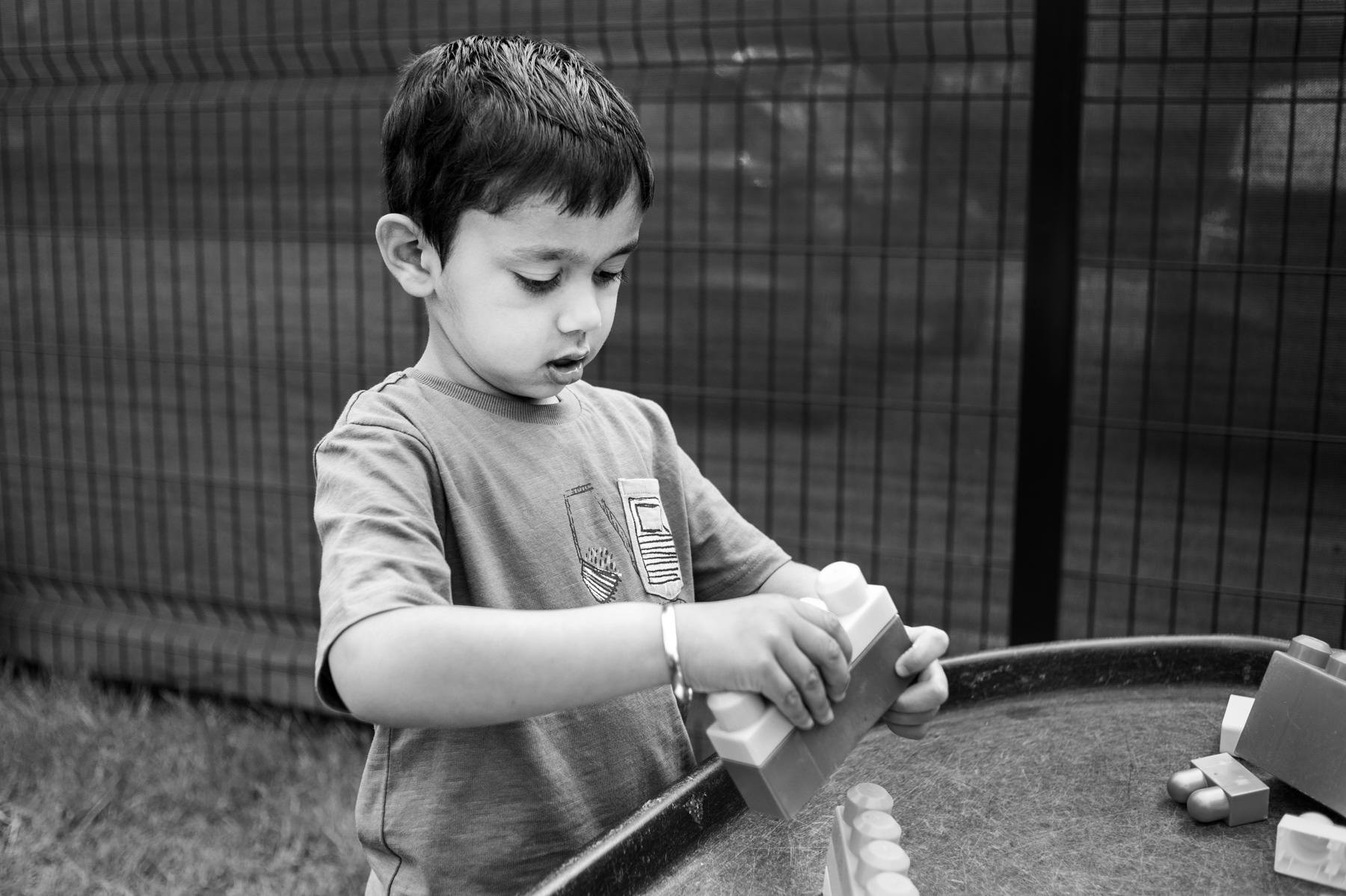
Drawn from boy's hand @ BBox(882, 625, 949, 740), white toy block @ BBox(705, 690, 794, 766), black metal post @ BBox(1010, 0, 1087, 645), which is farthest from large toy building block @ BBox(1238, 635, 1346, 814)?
black metal post @ BBox(1010, 0, 1087, 645)

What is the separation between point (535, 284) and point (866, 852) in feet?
1.69

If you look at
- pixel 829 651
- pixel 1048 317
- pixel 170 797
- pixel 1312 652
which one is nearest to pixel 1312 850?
pixel 1312 652

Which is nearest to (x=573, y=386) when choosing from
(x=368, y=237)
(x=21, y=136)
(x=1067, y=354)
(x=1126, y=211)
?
(x=1067, y=354)

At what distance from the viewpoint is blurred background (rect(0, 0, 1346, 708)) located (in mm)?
2721

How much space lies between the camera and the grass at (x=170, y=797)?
8.43 ft

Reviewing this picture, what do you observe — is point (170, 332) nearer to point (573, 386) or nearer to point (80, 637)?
point (80, 637)

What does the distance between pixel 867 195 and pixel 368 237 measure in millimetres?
1341

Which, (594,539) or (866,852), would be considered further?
(594,539)

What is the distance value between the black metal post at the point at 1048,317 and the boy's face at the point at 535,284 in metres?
1.70

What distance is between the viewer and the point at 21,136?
400 centimetres

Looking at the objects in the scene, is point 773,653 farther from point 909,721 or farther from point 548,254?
point 548,254

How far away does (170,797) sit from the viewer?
2.84 metres

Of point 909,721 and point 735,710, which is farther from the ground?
point 735,710

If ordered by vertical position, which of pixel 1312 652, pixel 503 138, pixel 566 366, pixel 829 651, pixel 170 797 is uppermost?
pixel 503 138
